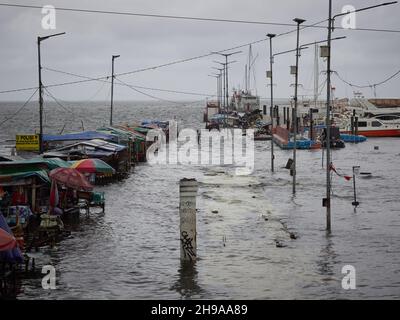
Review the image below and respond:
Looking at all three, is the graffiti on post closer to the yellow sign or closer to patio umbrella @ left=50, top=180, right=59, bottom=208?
patio umbrella @ left=50, top=180, right=59, bottom=208

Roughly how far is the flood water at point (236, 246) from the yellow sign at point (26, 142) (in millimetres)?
8706

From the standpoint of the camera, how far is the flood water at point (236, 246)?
18734mm

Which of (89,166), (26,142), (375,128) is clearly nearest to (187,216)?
(89,166)

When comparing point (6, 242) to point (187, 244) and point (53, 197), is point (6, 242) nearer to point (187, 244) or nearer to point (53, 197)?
point (187, 244)

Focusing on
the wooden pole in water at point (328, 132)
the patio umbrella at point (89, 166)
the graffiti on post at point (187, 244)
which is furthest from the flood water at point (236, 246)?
the patio umbrella at point (89, 166)

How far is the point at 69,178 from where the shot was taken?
88.9 feet

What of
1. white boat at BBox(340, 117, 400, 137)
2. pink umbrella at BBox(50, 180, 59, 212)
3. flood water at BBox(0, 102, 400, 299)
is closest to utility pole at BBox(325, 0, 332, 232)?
flood water at BBox(0, 102, 400, 299)

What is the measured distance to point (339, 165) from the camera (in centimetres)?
5566

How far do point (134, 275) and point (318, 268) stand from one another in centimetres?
574

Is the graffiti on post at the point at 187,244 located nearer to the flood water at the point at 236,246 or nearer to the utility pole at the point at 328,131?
the flood water at the point at 236,246

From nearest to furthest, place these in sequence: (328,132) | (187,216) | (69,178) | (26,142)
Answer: (187,216)
(328,132)
(69,178)
(26,142)

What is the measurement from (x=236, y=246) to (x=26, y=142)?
86.9 ft
